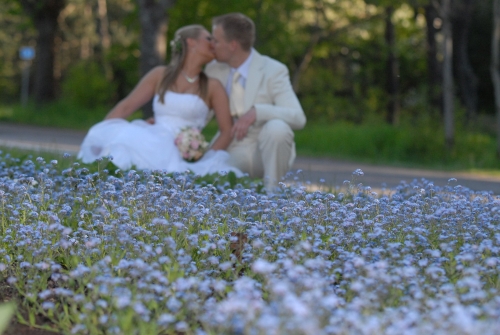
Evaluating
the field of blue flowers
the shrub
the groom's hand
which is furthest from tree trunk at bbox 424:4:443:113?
the field of blue flowers

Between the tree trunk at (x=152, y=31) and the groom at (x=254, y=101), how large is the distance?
10.5m

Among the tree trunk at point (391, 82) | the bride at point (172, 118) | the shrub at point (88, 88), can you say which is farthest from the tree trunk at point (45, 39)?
the bride at point (172, 118)

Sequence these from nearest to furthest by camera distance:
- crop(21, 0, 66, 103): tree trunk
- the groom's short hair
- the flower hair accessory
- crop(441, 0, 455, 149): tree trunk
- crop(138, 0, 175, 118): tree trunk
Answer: the groom's short hair, the flower hair accessory, crop(441, 0, 455, 149): tree trunk, crop(138, 0, 175, 118): tree trunk, crop(21, 0, 66, 103): tree trunk

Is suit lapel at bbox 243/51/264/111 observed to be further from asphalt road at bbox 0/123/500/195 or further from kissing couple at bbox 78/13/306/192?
asphalt road at bbox 0/123/500/195

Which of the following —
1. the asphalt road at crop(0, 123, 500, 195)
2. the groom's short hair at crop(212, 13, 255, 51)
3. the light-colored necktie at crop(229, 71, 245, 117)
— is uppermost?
the groom's short hair at crop(212, 13, 255, 51)

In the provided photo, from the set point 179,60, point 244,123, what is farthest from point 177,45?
point 244,123

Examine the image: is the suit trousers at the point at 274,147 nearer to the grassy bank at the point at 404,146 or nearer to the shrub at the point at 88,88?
the grassy bank at the point at 404,146

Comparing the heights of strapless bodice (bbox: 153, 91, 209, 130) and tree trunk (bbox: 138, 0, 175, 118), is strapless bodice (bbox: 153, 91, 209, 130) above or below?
below

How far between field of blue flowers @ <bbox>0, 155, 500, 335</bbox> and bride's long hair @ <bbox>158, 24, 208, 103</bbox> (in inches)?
90.1

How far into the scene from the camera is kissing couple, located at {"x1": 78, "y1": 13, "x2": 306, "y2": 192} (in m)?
7.87

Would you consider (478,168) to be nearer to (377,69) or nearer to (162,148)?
(162,148)

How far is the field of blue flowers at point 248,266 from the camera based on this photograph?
285cm

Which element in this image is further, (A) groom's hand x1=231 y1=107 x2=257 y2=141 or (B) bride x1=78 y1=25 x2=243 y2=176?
(B) bride x1=78 y1=25 x2=243 y2=176

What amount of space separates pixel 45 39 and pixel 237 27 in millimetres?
20154
